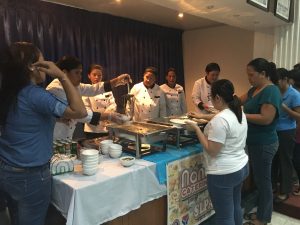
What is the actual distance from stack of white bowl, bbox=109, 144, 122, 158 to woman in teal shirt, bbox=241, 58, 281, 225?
861mm

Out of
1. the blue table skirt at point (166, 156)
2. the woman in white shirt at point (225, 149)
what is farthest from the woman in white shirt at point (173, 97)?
the woman in white shirt at point (225, 149)

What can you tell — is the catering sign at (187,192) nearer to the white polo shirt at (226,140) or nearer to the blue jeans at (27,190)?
the white polo shirt at (226,140)

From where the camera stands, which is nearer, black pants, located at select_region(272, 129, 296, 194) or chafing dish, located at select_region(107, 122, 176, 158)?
chafing dish, located at select_region(107, 122, 176, 158)

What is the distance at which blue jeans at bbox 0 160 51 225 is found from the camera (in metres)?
1.12

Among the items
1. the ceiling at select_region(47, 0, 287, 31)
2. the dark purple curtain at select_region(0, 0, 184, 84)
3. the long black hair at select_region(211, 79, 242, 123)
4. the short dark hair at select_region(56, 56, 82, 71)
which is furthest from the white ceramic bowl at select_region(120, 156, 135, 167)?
the dark purple curtain at select_region(0, 0, 184, 84)

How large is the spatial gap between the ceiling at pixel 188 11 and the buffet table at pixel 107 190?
1231 millimetres

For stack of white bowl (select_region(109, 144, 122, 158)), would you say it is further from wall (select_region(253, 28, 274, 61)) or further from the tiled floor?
wall (select_region(253, 28, 274, 61))

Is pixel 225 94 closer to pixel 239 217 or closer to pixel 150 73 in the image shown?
pixel 239 217

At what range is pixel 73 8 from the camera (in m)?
3.46

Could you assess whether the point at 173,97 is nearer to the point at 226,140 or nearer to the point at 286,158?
the point at 286,158

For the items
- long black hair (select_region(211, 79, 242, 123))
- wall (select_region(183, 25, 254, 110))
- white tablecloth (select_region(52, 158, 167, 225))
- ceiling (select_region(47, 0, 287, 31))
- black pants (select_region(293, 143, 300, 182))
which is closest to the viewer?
white tablecloth (select_region(52, 158, 167, 225))

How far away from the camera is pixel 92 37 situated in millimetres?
3756

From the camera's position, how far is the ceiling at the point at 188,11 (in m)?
2.22

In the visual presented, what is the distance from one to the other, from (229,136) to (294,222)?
132cm
